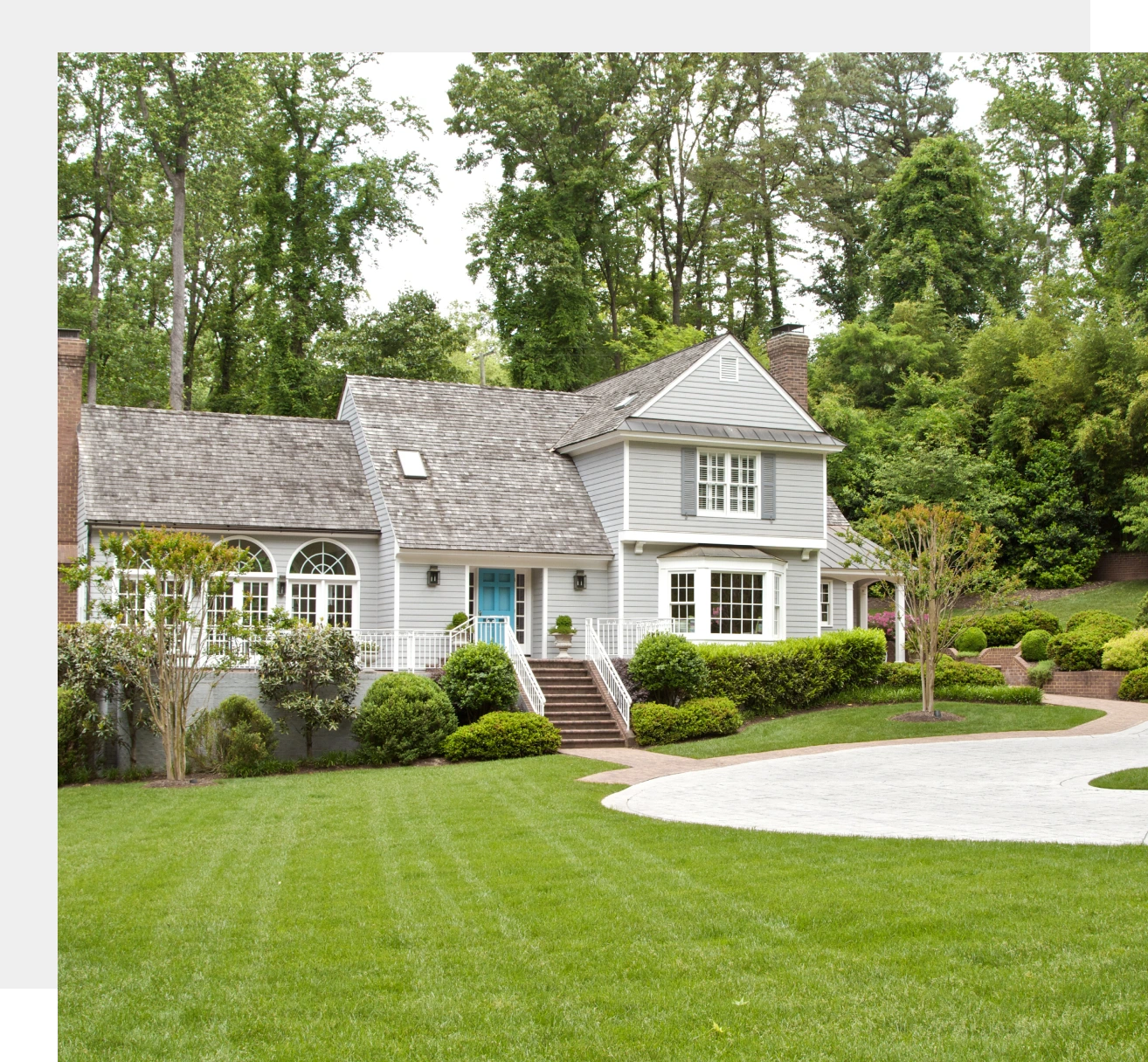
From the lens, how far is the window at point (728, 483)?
24.1 metres

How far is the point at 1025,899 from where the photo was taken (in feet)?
24.9

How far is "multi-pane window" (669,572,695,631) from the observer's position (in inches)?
928

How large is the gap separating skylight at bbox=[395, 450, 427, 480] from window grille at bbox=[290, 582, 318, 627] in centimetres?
264

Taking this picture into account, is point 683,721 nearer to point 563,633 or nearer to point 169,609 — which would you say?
point 563,633

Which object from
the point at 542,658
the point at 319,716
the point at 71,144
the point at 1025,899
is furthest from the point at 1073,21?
the point at 71,144

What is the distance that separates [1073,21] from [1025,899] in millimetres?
4966

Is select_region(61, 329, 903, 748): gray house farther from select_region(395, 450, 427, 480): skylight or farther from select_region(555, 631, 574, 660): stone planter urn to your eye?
select_region(555, 631, 574, 660): stone planter urn

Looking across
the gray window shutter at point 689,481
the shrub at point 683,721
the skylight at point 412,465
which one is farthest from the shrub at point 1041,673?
the skylight at point 412,465

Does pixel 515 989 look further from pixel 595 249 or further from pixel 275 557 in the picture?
pixel 595 249

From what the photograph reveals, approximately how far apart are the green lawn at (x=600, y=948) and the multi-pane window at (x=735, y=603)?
12900 mm

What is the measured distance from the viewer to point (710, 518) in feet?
78.6

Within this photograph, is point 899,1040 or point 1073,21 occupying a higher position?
point 1073,21

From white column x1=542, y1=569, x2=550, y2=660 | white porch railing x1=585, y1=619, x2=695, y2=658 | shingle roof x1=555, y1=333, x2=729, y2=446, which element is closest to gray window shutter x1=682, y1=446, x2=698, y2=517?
shingle roof x1=555, y1=333, x2=729, y2=446

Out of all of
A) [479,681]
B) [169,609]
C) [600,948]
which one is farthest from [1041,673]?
[600,948]
